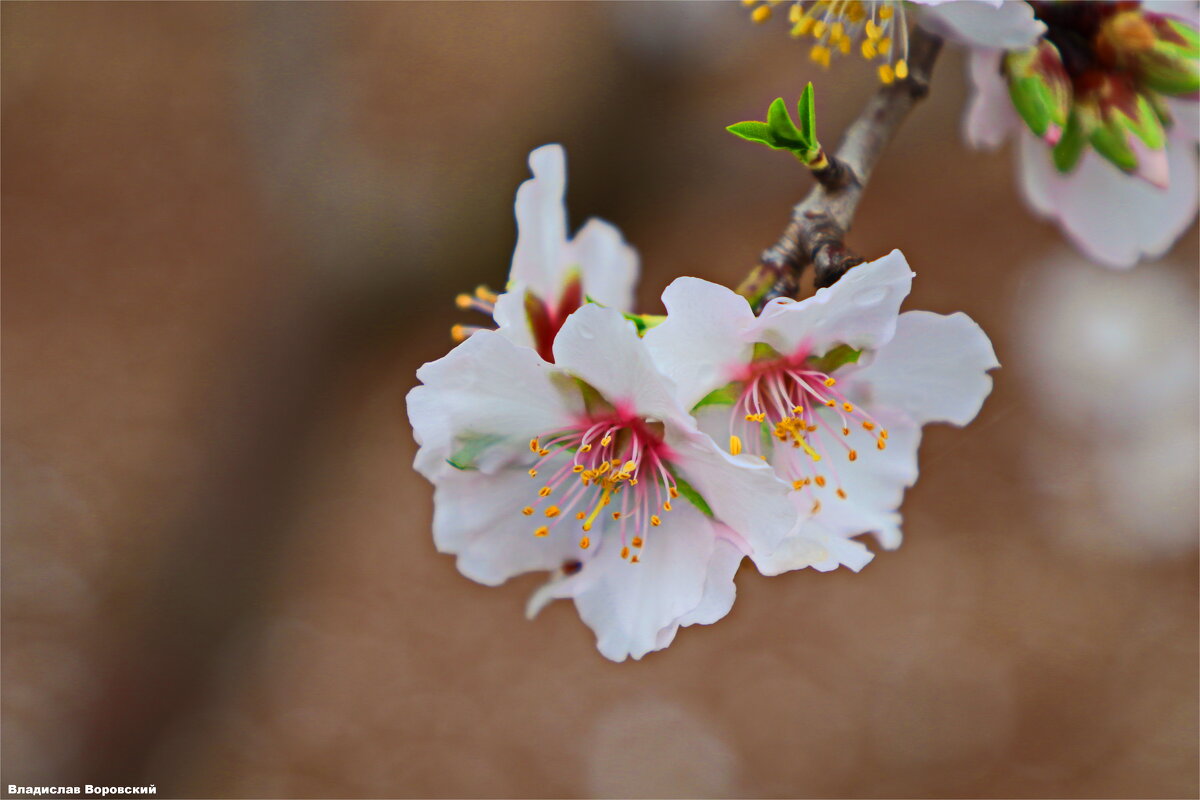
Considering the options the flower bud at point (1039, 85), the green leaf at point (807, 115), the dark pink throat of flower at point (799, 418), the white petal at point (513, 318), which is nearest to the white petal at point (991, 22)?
the flower bud at point (1039, 85)

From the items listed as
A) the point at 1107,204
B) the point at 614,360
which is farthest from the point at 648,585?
the point at 1107,204

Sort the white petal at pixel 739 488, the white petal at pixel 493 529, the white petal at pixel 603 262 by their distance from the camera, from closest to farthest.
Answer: the white petal at pixel 739 488 < the white petal at pixel 493 529 < the white petal at pixel 603 262

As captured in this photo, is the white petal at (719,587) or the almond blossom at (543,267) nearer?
the white petal at (719,587)

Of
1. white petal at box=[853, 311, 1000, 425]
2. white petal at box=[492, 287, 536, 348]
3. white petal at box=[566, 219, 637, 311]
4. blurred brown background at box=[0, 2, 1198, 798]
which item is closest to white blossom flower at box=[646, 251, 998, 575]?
white petal at box=[853, 311, 1000, 425]

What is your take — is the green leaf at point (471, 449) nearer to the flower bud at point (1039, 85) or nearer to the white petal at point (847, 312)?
the white petal at point (847, 312)

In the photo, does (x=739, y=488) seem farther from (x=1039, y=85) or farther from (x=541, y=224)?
(x=1039, y=85)

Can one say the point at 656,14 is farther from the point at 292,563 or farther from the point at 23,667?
the point at 23,667

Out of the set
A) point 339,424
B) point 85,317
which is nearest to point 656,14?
point 339,424
